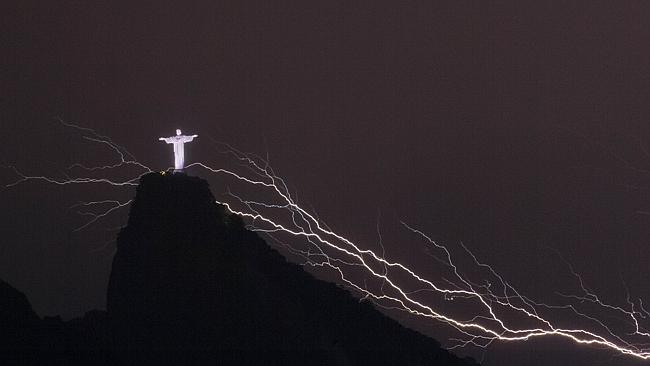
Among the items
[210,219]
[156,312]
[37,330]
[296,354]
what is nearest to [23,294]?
[37,330]

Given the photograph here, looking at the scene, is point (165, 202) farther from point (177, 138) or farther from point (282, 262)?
point (282, 262)

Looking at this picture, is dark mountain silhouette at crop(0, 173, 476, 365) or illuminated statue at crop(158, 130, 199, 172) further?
illuminated statue at crop(158, 130, 199, 172)

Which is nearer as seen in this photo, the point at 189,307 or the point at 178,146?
the point at 189,307

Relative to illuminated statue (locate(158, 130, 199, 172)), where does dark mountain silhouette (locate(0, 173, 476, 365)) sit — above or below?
below

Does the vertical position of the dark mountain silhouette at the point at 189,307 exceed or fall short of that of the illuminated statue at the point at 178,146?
it falls short
